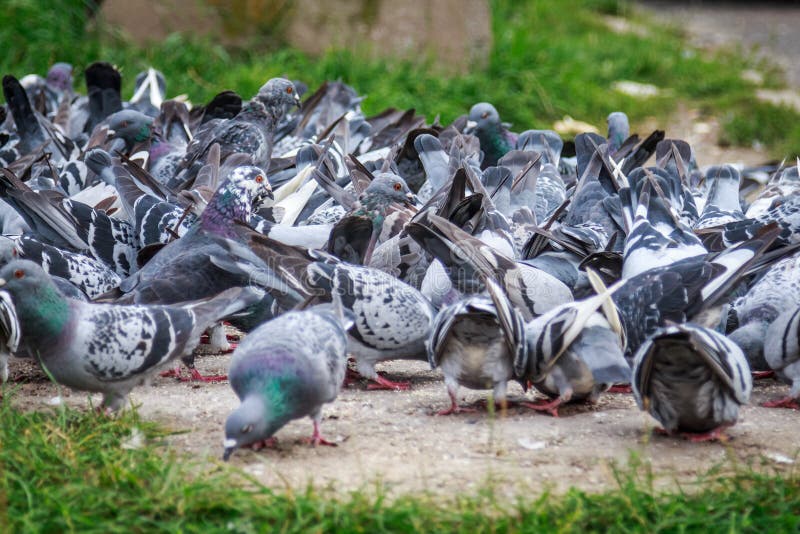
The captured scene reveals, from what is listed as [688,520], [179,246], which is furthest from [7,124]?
[688,520]

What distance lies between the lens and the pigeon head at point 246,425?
325 cm

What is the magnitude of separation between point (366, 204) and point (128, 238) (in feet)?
4.16

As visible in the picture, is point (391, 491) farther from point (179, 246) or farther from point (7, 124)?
point (7, 124)

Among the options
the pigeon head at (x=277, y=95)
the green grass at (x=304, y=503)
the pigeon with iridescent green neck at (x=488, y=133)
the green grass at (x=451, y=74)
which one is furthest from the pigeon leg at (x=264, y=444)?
the green grass at (x=451, y=74)

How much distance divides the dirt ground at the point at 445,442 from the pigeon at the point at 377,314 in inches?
6.6

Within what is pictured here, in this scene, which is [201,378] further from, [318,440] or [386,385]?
[318,440]

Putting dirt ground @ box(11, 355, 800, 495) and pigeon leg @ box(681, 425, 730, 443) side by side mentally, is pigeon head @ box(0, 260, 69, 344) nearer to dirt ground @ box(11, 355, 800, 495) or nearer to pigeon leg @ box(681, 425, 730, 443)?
dirt ground @ box(11, 355, 800, 495)

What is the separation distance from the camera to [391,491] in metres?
3.11

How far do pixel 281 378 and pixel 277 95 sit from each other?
386 cm

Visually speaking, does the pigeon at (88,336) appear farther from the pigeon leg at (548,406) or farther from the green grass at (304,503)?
the pigeon leg at (548,406)

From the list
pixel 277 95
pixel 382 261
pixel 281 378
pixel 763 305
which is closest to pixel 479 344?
pixel 281 378

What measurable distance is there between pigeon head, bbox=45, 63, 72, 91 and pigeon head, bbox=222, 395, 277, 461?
576 cm

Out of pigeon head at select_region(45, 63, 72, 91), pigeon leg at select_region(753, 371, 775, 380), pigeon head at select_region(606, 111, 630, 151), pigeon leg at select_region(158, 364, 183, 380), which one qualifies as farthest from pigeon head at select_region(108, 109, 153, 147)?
pigeon leg at select_region(753, 371, 775, 380)

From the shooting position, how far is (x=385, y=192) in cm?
525
